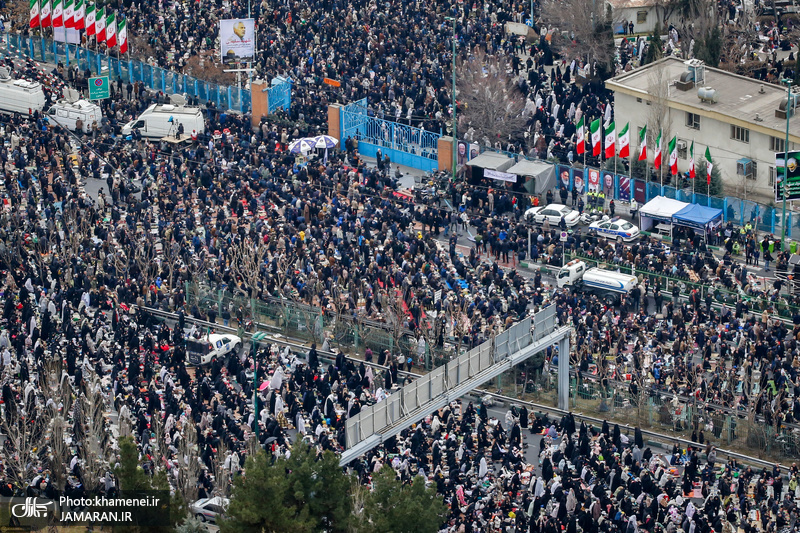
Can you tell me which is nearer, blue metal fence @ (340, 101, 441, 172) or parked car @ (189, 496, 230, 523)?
parked car @ (189, 496, 230, 523)

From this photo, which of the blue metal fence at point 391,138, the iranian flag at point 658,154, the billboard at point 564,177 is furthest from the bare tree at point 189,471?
the blue metal fence at point 391,138

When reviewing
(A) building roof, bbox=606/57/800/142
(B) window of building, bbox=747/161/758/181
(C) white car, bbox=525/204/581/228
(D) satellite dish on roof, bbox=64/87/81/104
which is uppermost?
(A) building roof, bbox=606/57/800/142

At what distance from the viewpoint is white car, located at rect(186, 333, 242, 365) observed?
170ft

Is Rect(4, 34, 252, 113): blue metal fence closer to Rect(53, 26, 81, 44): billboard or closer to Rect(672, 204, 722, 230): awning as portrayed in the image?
Rect(53, 26, 81, 44): billboard

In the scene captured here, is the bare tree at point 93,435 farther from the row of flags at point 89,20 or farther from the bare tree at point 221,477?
the row of flags at point 89,20

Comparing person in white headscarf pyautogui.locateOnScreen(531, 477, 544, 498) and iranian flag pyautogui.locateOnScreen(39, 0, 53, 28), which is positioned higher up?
iranian flag pyautogui.locateOnScreen(39, 0, 53, 28)

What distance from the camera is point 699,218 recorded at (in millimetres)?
60406

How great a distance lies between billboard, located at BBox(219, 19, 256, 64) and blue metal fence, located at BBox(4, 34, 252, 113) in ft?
5.44

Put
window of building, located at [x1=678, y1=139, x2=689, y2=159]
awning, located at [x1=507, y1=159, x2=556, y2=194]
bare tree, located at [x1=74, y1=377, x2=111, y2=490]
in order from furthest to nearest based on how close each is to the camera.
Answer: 1. window of building, located at [x1=678, y1=139, x2=689, y2=159]
2. awning, located at [x1=507, y1=159, x2=556, y2=194]
3. bare tree, located at [x1=74, y1=377, x2=111, y2=490]

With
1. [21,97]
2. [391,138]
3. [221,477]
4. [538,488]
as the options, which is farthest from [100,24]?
[538,488]

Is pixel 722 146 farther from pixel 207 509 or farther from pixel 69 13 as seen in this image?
pixel 207 509

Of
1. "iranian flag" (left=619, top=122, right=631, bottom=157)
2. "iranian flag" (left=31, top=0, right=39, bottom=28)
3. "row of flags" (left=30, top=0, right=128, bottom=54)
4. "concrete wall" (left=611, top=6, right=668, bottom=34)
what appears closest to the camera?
"iranian flag" (left=619, top=122, right=631, bottom=157)

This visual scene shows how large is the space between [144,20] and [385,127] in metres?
→ 17.3

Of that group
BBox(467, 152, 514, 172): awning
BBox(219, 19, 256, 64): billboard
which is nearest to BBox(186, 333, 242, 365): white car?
BBox(467, 152, 514, 172): awning
